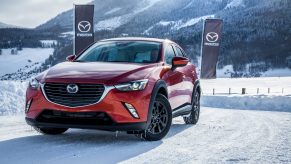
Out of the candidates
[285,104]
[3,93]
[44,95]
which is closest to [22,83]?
[3,93]

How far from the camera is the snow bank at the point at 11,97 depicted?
12.5 metres

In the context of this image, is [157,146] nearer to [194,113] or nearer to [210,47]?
[194,113]

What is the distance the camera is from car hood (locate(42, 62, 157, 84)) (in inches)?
262

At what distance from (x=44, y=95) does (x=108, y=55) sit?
166cm

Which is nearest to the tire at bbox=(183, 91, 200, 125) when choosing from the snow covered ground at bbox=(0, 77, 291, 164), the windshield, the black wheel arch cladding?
the snow covered ground at bbox=(0, 77, 291, 164)

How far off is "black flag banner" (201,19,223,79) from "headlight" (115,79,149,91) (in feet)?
79.4

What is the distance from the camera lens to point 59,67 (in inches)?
288

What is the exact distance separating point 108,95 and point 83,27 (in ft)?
60.3

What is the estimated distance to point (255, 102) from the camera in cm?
2519

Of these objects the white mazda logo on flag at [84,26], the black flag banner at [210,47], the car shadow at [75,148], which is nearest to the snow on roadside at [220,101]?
the black flag banner at [210,47]

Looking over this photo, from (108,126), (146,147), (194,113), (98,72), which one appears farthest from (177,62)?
(194,113)

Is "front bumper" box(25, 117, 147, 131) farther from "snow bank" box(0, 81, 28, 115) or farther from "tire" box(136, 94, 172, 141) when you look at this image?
"snow bank" box(0, 81, 28, 115)

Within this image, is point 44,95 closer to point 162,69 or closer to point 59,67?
point 59,67

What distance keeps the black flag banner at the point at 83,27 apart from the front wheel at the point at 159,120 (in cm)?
1708
